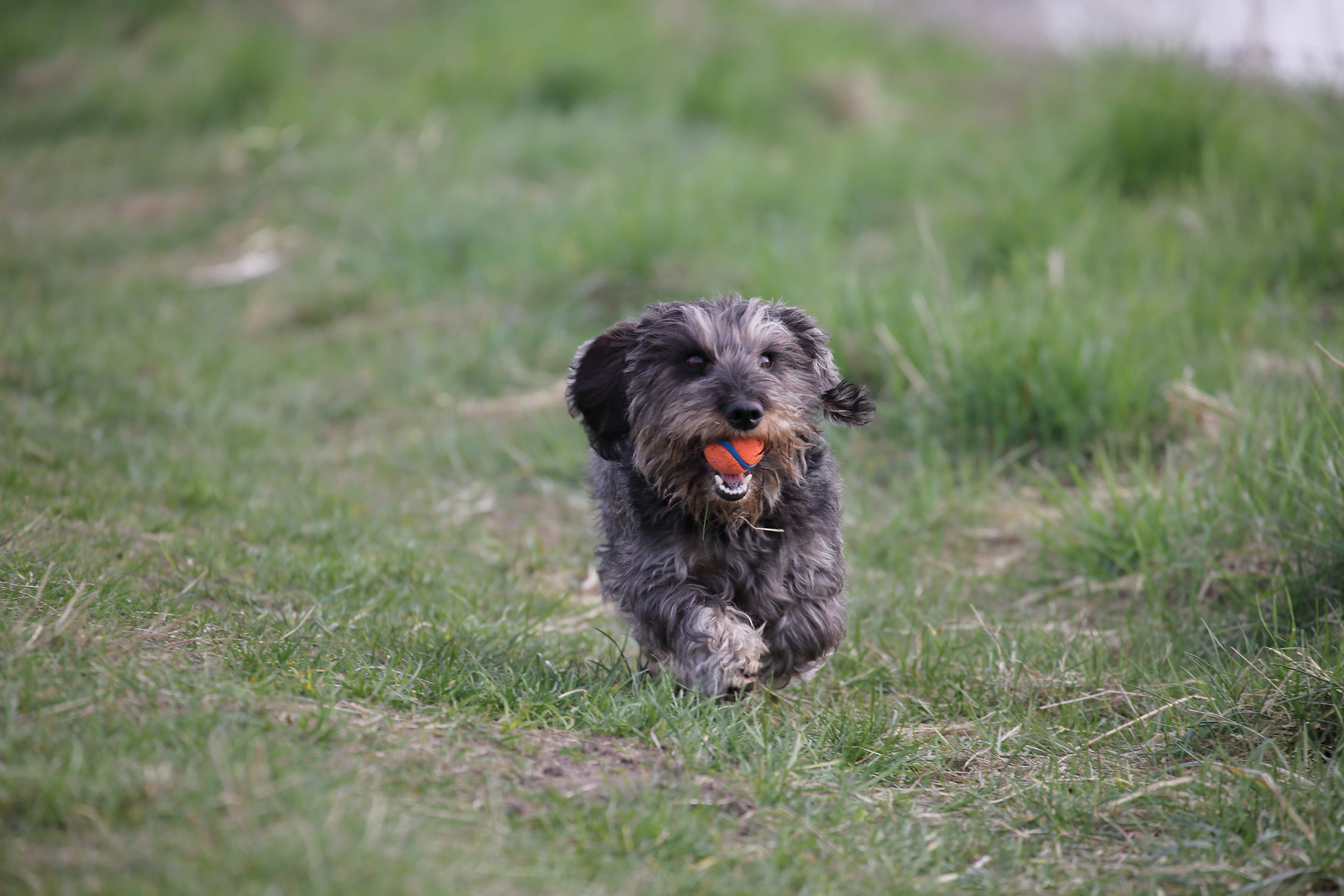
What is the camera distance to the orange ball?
12.2 ft

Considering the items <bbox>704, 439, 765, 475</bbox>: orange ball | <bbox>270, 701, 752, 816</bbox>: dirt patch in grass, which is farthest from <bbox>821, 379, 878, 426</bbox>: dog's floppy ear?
<bbox>270, 701, 752, 816</bbox>: dirt patch in grass

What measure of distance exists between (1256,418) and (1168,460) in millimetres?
442

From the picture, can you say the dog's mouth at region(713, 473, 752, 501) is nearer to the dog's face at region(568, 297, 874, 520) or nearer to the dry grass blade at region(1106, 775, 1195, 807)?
the dog's face at region(568, 297, 874, 520)

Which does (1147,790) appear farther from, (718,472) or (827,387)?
(827,387)

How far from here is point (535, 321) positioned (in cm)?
826

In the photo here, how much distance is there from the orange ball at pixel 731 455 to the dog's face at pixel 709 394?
3cm

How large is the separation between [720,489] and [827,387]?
0.75 meters

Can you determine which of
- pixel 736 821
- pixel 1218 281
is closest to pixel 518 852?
pixel 736 821

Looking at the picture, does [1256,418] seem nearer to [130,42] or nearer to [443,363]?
[443,363]

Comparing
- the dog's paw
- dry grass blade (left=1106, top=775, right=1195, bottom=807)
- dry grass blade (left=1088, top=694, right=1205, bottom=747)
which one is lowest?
dry grass blade (left=1088, top=694, right=1205, bottom=747)

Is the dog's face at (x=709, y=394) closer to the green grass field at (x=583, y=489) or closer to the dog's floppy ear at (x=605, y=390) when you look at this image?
the dog's floppy ear at (x=605, y=390)

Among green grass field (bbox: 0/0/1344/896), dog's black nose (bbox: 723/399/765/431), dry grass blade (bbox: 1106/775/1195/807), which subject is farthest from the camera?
dog's black nose (bbox: 723/399/765/431)

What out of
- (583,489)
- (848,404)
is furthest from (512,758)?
(583,489)

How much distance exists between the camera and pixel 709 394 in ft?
12.2
